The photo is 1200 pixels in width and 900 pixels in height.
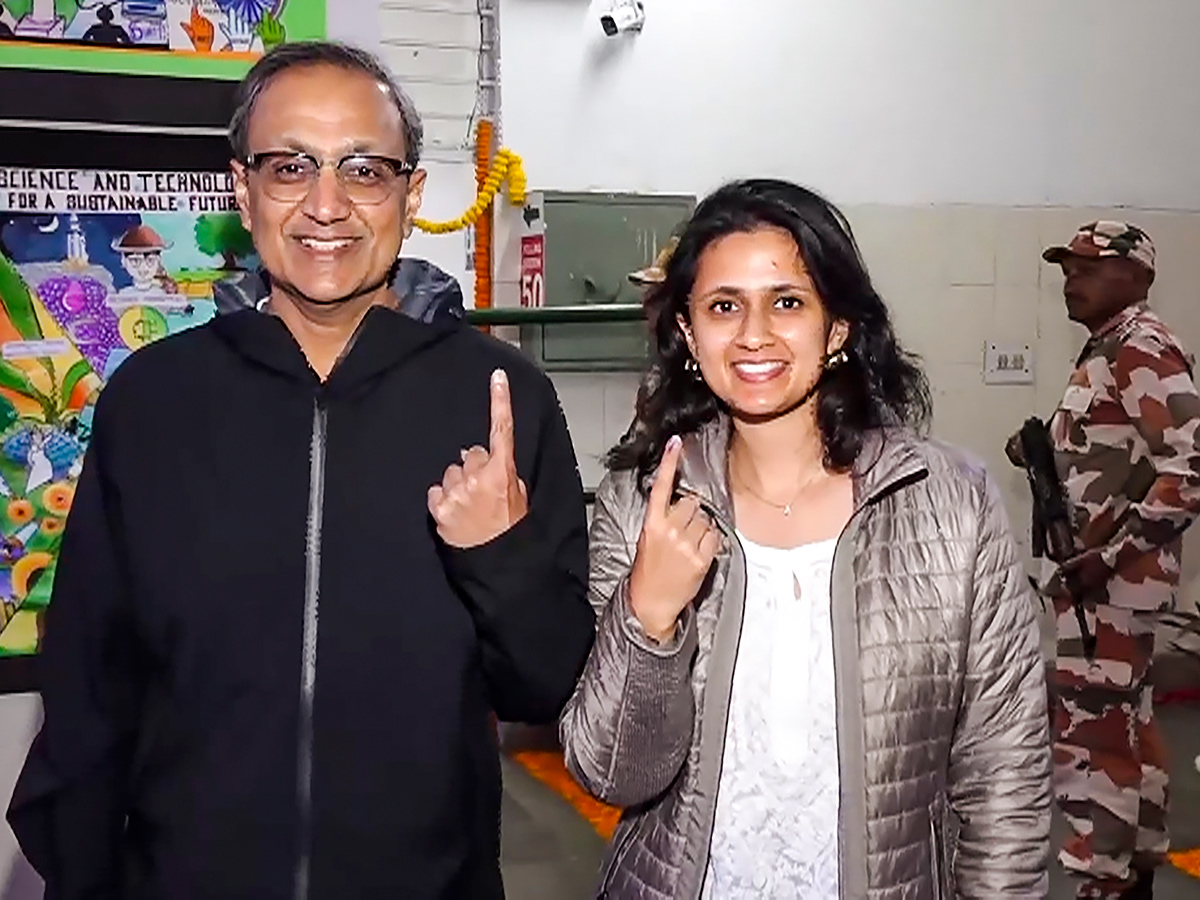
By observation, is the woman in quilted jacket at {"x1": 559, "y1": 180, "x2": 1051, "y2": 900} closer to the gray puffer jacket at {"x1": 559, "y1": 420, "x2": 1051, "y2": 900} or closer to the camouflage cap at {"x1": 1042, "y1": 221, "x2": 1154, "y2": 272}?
the gray puffer jacket at {"x1": 559, "y1": 420, "x2": 1051, "y2": 900}

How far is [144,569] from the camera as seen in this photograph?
4.46ft

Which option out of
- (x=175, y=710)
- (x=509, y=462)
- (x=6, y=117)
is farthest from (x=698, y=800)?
(x=6, y=117)

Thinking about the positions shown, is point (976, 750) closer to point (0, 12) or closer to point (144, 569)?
point (144, 569)

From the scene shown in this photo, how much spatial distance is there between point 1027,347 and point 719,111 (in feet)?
5.29

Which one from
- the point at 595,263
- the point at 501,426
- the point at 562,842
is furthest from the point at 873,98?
the point at 501,426

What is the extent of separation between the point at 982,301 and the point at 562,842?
8.99ft

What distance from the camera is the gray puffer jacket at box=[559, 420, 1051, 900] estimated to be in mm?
1421

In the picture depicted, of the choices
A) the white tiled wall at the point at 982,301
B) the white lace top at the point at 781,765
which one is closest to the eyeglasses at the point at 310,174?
the white lace top at the point at 781,765

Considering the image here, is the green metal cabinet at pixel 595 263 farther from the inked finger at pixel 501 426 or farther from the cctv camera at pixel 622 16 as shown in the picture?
the inked finger at pixel 501 426

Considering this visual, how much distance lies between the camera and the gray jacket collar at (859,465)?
4.95ft

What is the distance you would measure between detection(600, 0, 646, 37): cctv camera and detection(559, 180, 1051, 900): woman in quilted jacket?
10.4ft

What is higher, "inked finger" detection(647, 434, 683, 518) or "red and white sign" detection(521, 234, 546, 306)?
"red and white sign" detection(521, 234, 546, 306)

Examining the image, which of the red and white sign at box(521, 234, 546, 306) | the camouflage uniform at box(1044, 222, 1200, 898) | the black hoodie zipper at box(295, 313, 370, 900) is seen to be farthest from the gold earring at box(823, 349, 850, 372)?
the red and white sign at box(521, 234, 546, 306)

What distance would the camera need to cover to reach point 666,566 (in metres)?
1.38
